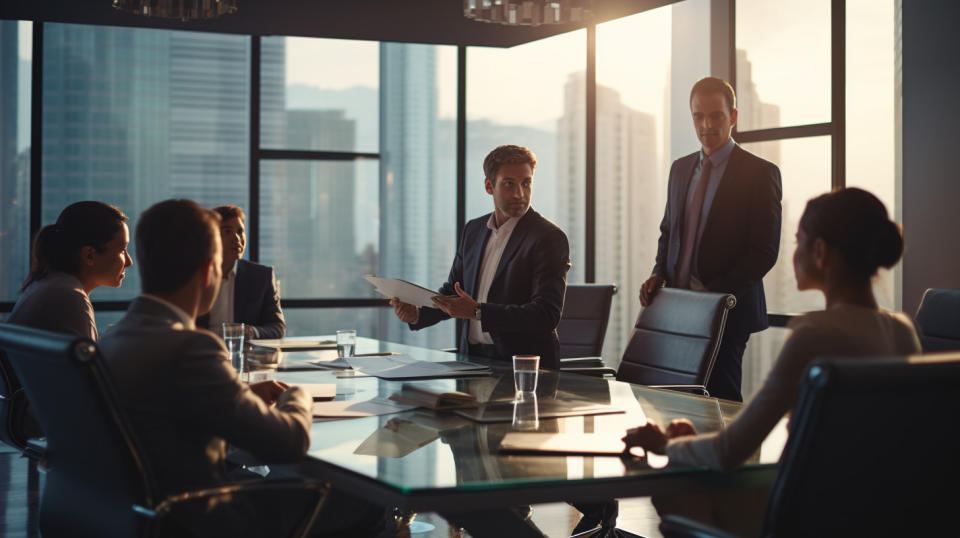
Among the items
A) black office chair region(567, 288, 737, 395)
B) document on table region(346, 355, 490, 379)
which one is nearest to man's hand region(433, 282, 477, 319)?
document on table region(346, 355, 490, 379)

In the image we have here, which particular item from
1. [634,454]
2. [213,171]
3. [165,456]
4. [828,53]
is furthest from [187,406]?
[213,171]

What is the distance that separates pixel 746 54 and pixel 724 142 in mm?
2051

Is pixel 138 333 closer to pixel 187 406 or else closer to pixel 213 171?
pixel 187 406

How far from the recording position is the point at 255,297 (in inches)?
184

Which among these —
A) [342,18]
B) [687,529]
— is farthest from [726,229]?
[342,18]

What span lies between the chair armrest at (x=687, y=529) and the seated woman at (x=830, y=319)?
0.13 metres

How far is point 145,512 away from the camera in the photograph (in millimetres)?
1695

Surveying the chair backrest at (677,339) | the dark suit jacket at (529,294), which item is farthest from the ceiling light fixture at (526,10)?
the chair backrest at (677,339)

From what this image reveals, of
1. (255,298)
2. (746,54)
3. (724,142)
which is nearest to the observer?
(724,142)

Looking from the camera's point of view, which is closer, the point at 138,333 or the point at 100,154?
the point at 138,333

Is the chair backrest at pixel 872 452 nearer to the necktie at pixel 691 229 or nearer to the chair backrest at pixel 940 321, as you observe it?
the chair backrest at pixel 940 321

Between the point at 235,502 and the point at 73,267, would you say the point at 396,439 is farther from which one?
the point at 73,267

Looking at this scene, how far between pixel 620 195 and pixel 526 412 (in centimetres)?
476

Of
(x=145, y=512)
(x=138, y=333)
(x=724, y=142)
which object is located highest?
(x=724, y=142)
